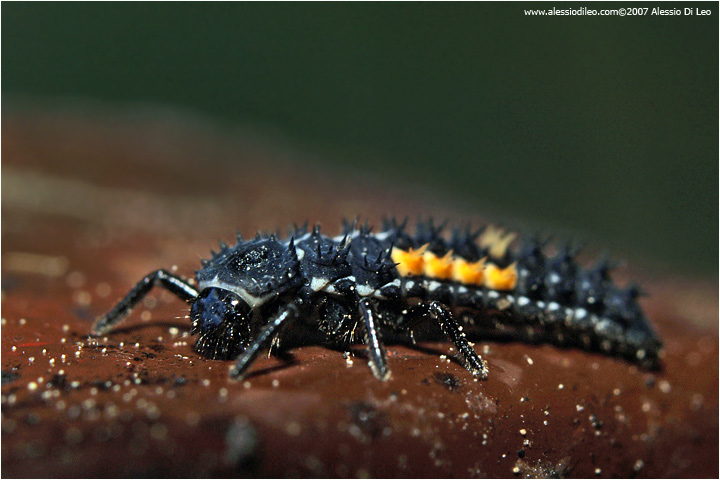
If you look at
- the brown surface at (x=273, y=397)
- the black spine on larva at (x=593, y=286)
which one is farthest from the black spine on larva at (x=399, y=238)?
the black spine on larva at (x=593, y=286)

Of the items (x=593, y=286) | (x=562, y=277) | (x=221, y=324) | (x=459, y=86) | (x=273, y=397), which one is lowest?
(x=273, y=397)

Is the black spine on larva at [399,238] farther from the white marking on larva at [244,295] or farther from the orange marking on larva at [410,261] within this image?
the white marking on larva at [244,295]

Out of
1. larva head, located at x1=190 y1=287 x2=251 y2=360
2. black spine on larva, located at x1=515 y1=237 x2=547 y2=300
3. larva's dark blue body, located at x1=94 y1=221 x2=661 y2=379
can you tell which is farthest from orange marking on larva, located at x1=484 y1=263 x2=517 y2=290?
larva head, located at x1=190 y1=287 x2=251 y2=360

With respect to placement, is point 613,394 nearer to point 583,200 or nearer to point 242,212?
point 242,212

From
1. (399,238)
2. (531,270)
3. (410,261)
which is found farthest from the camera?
(531,270)

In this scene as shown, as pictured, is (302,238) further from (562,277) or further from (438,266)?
(562,277)

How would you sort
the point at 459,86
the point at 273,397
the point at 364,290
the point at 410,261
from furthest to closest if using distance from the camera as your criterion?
the point at 459,86, the point at 410,261, the point at 364,290, the point at 273,397

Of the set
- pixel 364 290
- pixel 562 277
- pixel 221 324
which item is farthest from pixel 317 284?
pixel 562 277
